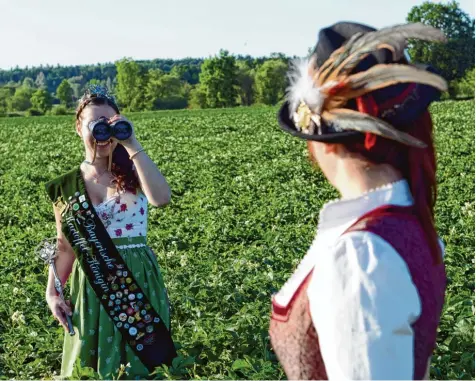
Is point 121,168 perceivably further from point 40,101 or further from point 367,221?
point 40,101

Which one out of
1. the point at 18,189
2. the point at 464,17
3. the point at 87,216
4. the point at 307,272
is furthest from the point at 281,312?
the point at 464,17

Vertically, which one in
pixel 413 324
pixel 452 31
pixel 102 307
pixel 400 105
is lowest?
pixel 102 307

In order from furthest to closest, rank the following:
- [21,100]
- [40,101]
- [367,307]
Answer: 1. [21,100]
2. [40,101]
3. [367,307]

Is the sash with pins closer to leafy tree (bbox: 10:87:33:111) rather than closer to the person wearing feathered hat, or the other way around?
the person wearing feathered hat

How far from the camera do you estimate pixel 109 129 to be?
10.2 ft

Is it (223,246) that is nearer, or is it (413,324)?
(413,324)

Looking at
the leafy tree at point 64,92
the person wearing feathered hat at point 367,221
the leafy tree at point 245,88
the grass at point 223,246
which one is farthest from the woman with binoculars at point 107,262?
the leafy tree at point 64,92

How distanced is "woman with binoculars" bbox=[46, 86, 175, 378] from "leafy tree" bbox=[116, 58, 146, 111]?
290 feet

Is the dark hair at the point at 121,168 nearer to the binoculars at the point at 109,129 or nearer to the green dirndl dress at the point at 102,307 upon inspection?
the green dirndl dress at the point at 102,307

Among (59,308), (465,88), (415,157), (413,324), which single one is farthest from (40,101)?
(413,324)

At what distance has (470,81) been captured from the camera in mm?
53656

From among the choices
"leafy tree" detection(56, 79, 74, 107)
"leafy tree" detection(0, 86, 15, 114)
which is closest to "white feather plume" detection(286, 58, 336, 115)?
"leafy tree" detection(0, 86, 15, 114)

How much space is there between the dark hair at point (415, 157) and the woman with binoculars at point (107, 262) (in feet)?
6.52

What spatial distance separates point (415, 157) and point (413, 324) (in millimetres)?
357
